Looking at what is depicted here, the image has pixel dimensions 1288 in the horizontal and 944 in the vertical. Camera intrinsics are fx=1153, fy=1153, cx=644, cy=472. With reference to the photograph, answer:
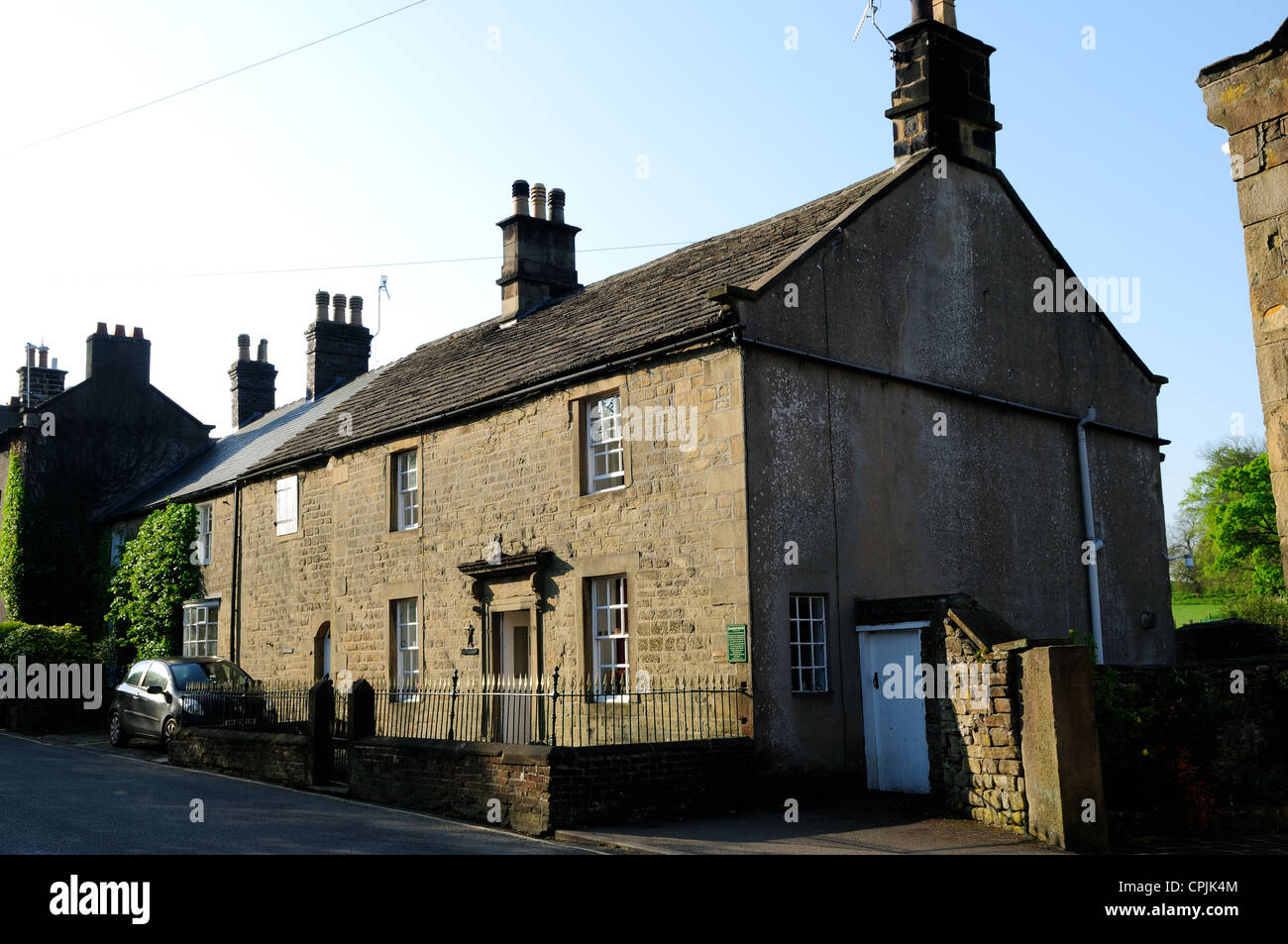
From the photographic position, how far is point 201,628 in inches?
1080

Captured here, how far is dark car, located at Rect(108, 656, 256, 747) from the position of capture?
1955cm

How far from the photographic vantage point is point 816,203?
18.9 meters

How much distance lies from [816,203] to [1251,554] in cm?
4001

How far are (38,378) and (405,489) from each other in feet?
63.4

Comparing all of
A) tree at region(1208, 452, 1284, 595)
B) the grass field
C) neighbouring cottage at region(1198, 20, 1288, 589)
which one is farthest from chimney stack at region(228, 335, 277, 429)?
tree at region(1208, 452, 1284, 595)

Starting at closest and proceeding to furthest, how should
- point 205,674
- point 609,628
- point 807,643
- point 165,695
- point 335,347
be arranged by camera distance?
point 807,643 → point 609,628 → point 165,695 → point 205,674 → point 335,347

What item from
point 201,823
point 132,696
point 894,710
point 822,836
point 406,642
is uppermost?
point 406,642

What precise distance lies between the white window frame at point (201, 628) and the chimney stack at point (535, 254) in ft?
33.6

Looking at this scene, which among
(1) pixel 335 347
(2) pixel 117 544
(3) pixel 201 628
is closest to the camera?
(3) pixel 201 628

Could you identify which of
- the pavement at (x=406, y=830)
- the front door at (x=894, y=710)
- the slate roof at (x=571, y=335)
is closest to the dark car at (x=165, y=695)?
the slate roof at (x=571, y=335)

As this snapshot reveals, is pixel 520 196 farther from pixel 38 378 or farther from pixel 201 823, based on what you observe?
pixel 38 378

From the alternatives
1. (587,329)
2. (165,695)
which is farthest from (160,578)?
(587,329)
